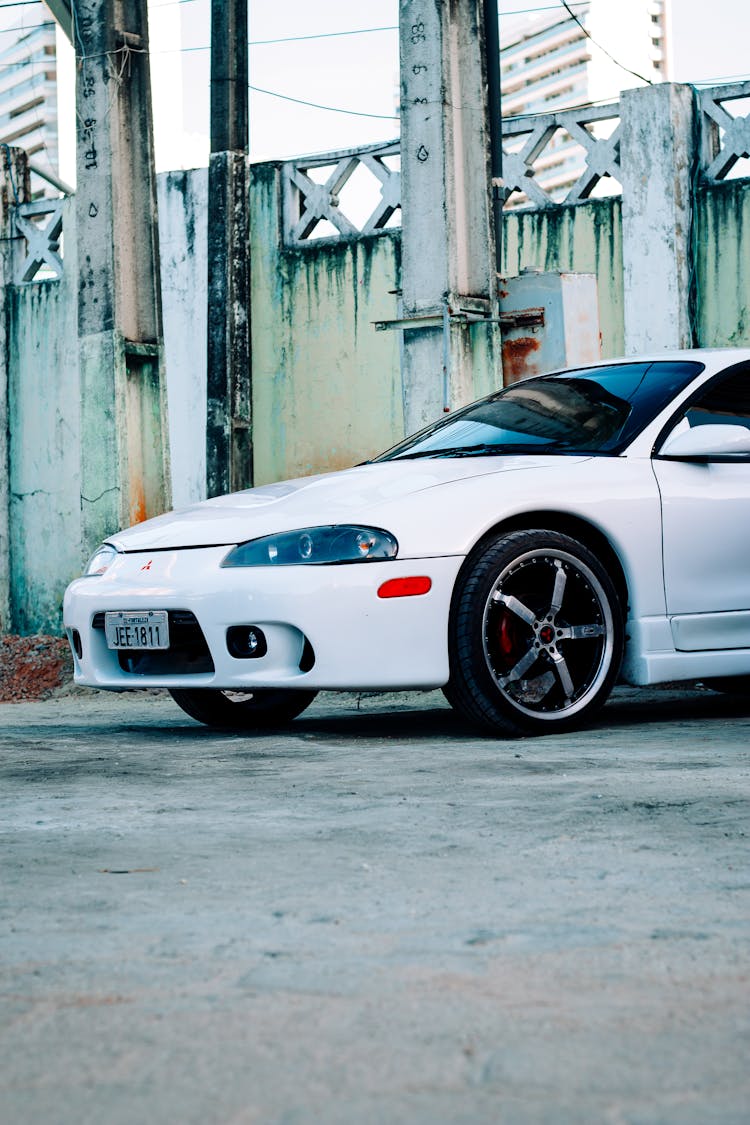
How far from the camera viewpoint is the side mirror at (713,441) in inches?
236

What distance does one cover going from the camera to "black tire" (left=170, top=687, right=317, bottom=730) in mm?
7000

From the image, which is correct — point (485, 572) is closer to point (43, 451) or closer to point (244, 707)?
point (244, 707)

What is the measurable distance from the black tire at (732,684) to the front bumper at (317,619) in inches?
89.3

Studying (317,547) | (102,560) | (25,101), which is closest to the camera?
(317,547)

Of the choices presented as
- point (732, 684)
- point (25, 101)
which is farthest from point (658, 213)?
point (25, 101)

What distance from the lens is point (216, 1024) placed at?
7.84 ft

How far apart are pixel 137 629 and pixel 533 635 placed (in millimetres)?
1440

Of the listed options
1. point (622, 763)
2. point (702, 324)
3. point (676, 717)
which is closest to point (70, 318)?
point (702, 324)

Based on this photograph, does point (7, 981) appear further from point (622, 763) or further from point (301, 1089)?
point (622, 763)

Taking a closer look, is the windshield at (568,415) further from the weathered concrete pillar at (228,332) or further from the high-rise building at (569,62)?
the high-rise building at (569,62)

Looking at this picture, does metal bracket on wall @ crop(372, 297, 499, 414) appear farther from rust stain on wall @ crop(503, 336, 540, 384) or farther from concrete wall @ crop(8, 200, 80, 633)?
concrete wall @ crop(8, 200, 80, 633)

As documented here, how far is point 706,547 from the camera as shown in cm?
609

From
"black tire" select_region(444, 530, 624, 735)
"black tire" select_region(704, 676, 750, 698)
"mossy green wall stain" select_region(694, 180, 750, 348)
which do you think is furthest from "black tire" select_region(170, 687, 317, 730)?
"mossy green wall stain" select_region(694, 180, 750, 348)

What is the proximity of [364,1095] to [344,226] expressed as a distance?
1204cm
